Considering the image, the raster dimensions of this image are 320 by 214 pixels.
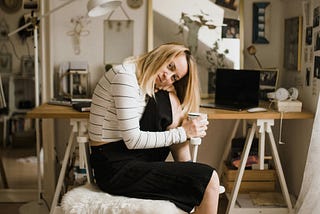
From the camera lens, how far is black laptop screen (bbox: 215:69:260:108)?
2.72m

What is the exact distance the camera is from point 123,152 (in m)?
2.06

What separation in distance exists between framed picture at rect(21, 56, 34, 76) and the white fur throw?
1.35 metres

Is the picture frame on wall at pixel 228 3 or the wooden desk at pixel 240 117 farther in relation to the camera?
the picture frame on wall at pixel 228 3

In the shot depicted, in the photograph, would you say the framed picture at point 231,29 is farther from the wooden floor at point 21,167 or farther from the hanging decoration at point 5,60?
the hanging decoration at point 5,60

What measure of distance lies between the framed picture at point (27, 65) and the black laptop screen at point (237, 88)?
1.24 meters

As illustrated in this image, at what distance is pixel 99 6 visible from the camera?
2500mm

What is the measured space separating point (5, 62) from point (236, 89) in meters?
1.55

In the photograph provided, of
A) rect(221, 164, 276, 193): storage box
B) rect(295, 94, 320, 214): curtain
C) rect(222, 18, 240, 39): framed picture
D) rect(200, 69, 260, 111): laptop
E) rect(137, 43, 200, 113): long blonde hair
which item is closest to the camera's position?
rect(137, 43, 200, 113): long blonde hair

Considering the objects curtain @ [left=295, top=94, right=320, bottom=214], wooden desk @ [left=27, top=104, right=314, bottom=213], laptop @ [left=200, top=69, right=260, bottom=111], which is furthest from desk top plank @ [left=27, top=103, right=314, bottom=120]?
curtain @ [left=295, top=94, right=320, bottom=214]

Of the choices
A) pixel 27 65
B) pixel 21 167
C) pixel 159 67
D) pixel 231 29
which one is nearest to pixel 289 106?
pixel 231 29

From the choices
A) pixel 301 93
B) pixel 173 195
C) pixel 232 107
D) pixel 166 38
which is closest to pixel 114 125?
pixel 173 195

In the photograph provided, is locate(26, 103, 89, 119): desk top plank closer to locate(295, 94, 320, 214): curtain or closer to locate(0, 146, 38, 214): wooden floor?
locate(0, 146, 38, 214): wooden floor

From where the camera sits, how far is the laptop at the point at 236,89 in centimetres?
271

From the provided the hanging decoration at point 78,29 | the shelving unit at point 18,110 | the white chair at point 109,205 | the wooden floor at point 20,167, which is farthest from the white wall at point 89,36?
the white chair at point 109,205
